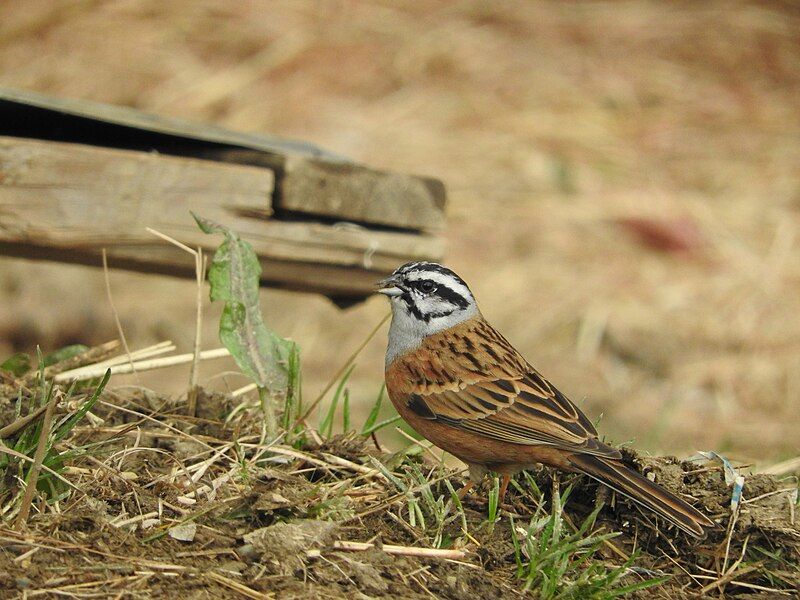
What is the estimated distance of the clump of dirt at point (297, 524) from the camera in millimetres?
3469

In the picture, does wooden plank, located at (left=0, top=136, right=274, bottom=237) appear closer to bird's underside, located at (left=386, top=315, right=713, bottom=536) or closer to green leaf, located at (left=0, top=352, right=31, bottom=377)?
green leaf, located at (left=0, top=352, right=31, bottom=377)

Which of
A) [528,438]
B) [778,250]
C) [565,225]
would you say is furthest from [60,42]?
[528,438]

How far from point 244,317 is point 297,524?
4.08ft

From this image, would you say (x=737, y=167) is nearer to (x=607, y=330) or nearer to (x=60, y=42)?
(x=607, y=330)

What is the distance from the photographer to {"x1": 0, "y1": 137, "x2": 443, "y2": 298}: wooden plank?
5074 millimetres

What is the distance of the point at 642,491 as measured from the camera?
13.2 feet

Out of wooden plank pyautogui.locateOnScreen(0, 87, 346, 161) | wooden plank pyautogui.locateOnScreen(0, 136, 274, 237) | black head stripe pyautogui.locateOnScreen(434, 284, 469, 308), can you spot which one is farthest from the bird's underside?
wooden plank pyautogui.locateOnScreen(0, 87, 346, 161)

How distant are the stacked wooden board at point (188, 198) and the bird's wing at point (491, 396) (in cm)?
102

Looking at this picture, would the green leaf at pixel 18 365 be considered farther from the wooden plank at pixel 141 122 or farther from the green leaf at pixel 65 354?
the wooden plank at pixel 141 122

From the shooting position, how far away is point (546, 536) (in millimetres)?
3764

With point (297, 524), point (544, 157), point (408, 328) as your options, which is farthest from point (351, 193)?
point (544, 157)

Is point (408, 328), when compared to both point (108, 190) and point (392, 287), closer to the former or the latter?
point (392, 287)

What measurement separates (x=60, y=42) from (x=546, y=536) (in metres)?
9.70

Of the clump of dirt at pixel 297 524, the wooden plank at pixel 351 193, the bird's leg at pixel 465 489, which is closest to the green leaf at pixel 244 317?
the clump of dirt at pixel 297 524
